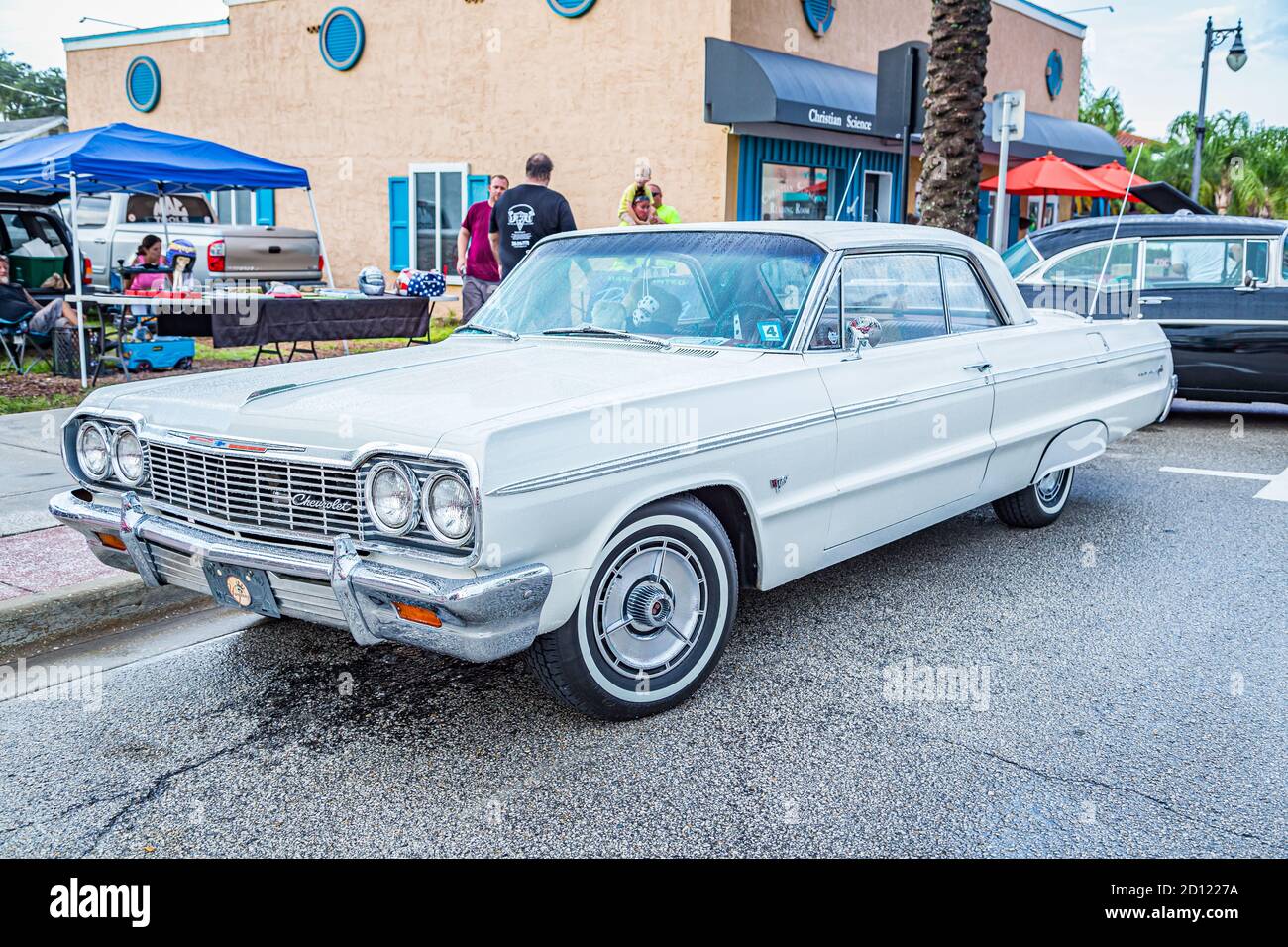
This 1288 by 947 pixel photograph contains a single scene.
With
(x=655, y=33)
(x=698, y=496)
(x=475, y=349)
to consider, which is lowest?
(x=698, y=496)

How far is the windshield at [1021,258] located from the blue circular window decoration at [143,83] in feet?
55.5

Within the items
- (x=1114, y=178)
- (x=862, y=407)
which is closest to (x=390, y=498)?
(x=862, y=407)

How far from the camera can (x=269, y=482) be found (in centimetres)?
335

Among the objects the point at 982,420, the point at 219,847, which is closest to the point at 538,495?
the point at 219,847

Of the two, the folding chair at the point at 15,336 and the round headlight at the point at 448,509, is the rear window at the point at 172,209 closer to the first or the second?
the folding chair at the point at 15,336

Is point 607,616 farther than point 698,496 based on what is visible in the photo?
No

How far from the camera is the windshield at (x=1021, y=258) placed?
9781 millimetres

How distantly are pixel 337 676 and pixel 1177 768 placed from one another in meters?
2.71

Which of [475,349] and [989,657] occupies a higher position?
[475,349]

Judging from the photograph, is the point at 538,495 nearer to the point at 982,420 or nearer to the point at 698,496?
the point at 698,496

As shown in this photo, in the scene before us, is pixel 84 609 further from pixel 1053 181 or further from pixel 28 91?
pixel 28 91

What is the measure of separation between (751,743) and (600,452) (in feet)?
3.31

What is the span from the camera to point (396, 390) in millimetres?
3586

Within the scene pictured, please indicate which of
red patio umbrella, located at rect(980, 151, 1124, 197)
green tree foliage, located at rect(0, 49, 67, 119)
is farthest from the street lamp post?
green tree foliage, located at rect(0, 49, 67, 119)
